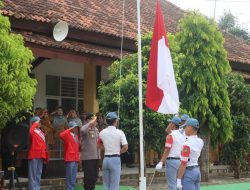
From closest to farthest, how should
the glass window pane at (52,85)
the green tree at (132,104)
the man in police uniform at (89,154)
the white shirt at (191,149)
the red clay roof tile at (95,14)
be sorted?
the white shirt at (191,149) < the man in police uniform at (89,154) < the green tree at (132,104) < the red clay roof tile at (95,14) < the glass window pane at (52,85)

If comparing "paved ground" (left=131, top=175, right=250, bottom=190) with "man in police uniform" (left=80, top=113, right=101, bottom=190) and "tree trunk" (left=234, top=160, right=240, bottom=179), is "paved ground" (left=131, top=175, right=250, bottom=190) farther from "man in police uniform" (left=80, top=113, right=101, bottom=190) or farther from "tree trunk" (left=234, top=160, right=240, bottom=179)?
"man in police uniform" (left=80, top=113, right=101, bottom=190)

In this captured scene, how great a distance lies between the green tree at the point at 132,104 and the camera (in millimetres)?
12516

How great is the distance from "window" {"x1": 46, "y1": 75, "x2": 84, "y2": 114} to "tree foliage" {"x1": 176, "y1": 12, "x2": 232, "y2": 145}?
433cm

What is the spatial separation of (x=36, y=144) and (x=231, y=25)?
39.2 m

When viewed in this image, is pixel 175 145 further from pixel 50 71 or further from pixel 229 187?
pixel 50 71

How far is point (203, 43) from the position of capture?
48.1 feet

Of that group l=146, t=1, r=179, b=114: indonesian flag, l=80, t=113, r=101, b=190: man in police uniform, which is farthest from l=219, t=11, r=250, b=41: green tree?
l=146, t=1, r=179, b=114: indonesian flag

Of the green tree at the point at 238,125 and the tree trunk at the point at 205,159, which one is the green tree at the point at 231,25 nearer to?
the green tree at the point at 238,125

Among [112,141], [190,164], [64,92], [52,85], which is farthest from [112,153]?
[64,92]

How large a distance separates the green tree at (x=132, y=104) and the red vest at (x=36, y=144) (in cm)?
210

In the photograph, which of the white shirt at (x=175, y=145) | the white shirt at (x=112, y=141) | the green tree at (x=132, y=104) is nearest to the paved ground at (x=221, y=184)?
the green tree at (x=132, y=104)

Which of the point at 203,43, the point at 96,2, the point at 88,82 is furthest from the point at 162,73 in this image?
the point at 96,2

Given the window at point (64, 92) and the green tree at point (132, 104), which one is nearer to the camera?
the green tree at point (132, 104)

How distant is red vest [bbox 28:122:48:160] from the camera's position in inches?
442
